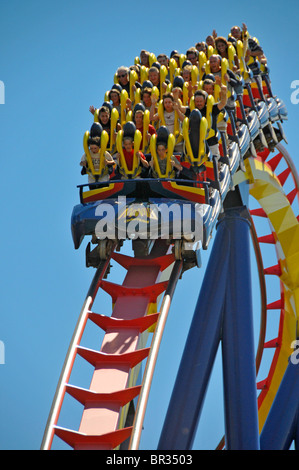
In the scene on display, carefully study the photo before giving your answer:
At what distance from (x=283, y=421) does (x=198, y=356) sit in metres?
1.70

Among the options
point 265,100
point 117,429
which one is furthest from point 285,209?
point 117,429

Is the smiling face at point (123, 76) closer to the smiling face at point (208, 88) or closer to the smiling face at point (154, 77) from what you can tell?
the smiling face at point (154, 77)

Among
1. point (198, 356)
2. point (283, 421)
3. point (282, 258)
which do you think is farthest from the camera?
point (282, 258)

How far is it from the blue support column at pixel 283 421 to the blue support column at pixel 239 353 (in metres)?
1.27

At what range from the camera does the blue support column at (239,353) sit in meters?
8.63

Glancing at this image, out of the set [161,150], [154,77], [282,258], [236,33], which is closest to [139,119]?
[161,150]

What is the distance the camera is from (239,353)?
9039 mm

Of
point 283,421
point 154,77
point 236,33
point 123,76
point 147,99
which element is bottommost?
point 283,421

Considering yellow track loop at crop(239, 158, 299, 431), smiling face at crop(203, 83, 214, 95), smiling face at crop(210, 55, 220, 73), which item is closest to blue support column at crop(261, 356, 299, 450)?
yellow track loop at crop(239, 158, 299, 431)

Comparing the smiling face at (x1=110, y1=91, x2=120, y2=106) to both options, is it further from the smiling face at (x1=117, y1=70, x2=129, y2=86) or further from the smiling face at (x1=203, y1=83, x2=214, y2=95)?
the smiling face at (x1=203, y1=83, x2=214, y2=95)

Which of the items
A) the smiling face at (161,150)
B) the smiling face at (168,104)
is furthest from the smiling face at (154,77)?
the smiling face at (161,150)

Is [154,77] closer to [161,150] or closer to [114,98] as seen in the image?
[114,98]

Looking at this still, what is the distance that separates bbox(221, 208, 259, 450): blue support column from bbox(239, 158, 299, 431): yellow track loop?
172cm

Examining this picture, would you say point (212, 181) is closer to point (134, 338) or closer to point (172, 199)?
point (172, 199)
